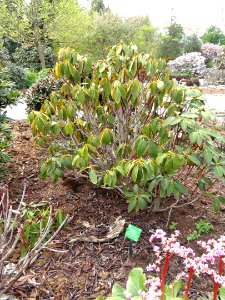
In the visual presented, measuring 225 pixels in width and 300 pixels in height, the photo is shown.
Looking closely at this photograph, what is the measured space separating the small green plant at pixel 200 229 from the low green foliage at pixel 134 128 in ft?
1.11

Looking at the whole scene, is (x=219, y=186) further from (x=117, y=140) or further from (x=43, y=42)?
(x=43, y=42)

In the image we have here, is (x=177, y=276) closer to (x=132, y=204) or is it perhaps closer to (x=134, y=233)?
(x=134, y=233)

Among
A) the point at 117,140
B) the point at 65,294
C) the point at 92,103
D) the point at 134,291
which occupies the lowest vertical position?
the point at 65,294

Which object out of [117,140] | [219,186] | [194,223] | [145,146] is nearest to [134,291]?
[145,146]

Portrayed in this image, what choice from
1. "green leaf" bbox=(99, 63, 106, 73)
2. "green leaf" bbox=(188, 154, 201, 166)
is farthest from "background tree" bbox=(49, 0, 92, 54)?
"green leaf" bbox=(188, 154, 201, 166)

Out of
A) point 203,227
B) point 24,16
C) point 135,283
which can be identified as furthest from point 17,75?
point 135,283

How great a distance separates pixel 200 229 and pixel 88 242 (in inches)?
33.3

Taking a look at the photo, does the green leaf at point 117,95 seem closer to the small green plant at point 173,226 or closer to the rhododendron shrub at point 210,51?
the small green plant at point 173,226

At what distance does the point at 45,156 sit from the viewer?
3.64m

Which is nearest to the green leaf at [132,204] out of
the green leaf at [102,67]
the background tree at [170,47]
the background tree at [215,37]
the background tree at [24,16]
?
the green leaf at [102,67]

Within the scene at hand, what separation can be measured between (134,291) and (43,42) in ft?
47.9

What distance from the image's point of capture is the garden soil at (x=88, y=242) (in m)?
2.03

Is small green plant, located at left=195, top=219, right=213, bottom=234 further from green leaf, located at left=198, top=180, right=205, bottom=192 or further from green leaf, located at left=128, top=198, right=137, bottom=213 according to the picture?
green leaf, located at left=128, top=198, right=137, bottom=213

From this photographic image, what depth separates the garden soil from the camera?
2.03 meters
